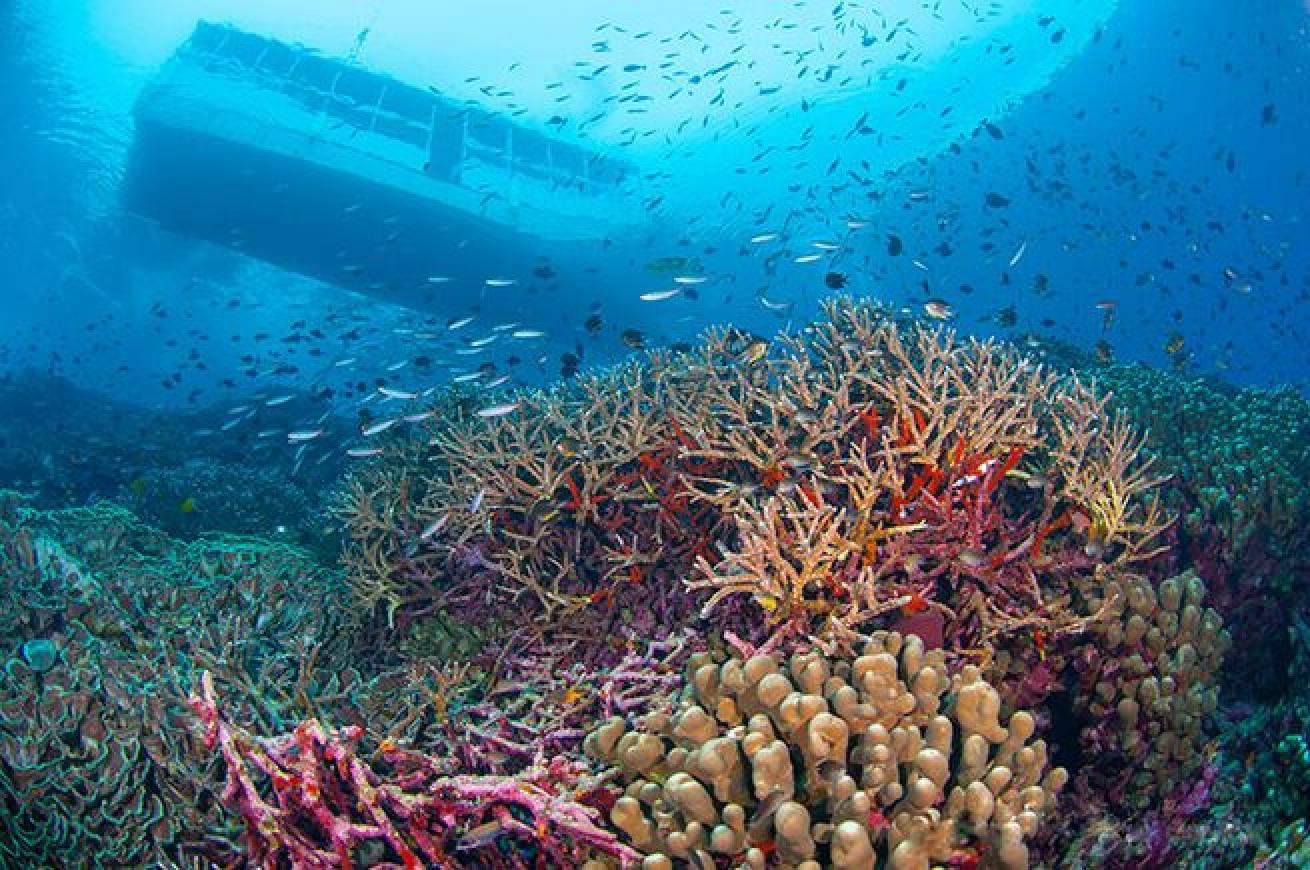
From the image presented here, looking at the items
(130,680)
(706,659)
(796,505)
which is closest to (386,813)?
(706,659)

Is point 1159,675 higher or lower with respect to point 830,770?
lower

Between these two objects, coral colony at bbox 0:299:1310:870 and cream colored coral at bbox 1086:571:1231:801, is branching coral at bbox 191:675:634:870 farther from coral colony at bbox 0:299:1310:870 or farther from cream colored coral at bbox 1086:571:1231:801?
cream colored coral at bbox 1086:571:1231:801

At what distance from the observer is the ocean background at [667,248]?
7.48 meters

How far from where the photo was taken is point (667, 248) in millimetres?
31141

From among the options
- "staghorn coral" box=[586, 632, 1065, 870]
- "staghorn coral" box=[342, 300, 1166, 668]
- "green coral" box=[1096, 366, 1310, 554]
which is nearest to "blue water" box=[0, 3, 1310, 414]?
"green coral" box=[1096, 366, 1310, 554]

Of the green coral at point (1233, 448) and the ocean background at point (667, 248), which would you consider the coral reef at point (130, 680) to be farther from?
the green coral at point (1233, 448)

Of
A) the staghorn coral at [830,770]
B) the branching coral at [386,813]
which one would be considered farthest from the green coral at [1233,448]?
the branching coral at [386,813]

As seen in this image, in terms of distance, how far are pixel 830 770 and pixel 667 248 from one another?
30.2 metres

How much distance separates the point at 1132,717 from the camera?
11.8 ft

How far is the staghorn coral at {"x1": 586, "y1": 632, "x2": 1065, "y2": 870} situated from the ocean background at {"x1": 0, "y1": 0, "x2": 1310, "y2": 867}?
1108 millimetres

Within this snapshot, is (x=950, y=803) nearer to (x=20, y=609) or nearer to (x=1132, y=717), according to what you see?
(x=1132, y=717)

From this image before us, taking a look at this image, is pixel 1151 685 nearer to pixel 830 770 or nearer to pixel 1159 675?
pixel 1159 675

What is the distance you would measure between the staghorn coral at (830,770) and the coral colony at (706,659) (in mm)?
15

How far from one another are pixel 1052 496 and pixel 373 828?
410cm
